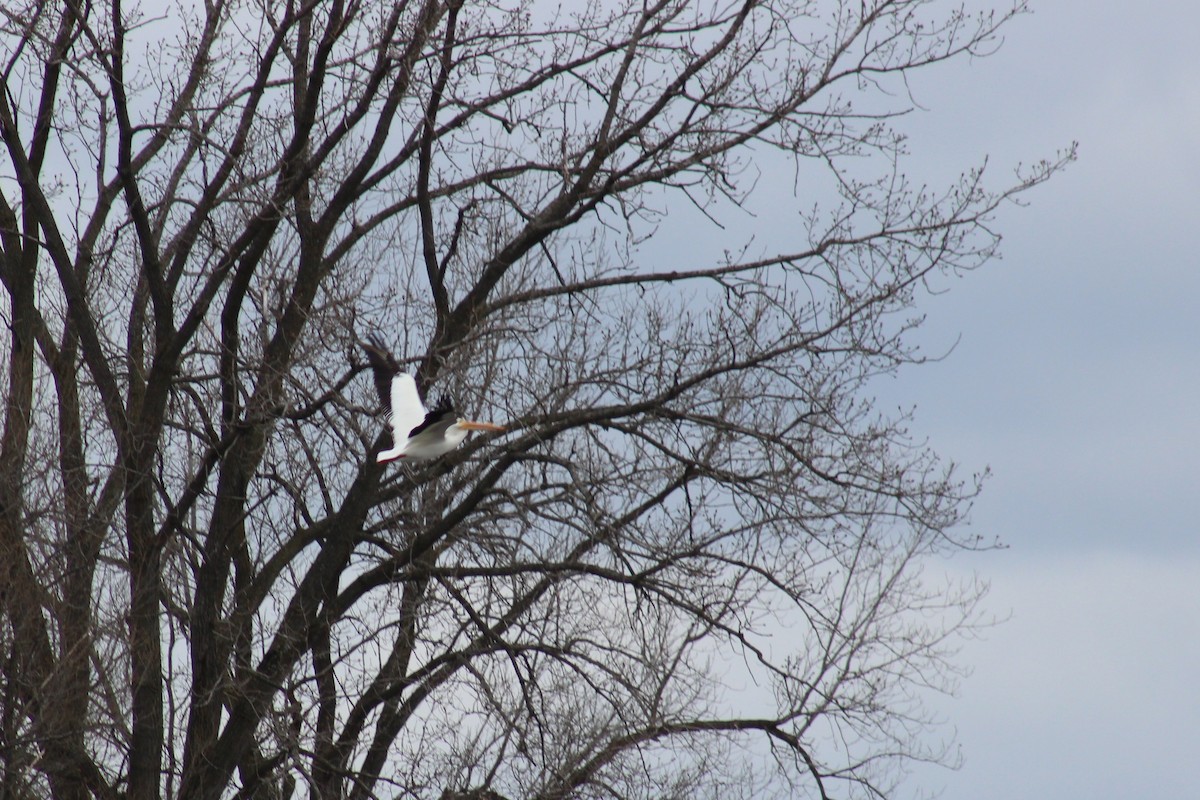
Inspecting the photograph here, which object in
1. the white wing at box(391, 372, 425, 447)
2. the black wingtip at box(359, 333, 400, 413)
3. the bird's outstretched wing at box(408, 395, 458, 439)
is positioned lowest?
the bird's outstretched wing at box(408, 395, 458, 439)

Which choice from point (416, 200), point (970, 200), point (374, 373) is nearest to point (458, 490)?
point (374, 373)

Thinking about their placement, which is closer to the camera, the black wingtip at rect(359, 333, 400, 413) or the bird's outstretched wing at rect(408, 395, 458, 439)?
the bird's outstretched wing at rect(408, 395, 458, 439)

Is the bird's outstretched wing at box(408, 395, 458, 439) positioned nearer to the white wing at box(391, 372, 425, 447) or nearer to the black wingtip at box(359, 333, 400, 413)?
the white wing at box(391, 372, 425, 447)

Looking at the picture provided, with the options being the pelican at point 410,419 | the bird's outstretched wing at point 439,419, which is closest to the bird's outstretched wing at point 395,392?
the pelican at point 410,419

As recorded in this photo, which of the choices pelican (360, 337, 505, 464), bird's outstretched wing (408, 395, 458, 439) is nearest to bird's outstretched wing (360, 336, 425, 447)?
pelican (360, 337, 505, 464)

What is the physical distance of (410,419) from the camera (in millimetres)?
10648

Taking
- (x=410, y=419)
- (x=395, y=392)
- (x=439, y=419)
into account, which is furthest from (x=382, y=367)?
(x=439, y=419)

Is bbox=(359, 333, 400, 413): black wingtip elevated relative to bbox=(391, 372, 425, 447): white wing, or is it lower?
elevated

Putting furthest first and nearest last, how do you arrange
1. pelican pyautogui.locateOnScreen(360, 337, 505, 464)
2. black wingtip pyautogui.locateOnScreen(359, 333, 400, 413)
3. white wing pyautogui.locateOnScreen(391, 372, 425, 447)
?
1. black wingtip pyautogui.locateOnScreen(359, 333, 400, 413)
2. white wing pyautogui.locateOnScreen(391, 372, 425, 447)
3. pelican pyautogui.locateOnScreen(360, 337, 505, 464)

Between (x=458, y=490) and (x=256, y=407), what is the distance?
1.88m

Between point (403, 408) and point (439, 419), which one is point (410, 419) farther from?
point (439, 419)

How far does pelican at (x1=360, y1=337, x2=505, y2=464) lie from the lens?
33.0ft

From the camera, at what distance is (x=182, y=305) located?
13914 millimetres

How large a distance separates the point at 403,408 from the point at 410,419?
15cm
